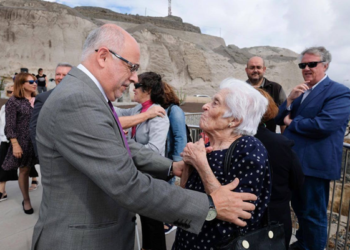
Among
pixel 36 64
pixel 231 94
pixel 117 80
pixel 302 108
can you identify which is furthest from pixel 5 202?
pixel 36 64

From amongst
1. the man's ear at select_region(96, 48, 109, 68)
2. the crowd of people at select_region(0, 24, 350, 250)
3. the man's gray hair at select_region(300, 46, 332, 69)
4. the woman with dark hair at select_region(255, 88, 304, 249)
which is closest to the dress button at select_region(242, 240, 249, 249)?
the crowd of people at select_region(0, 24, 350, 250)

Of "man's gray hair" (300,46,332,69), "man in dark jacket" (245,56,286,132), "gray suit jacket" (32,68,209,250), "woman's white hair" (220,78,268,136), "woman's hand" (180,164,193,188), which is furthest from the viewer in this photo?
"man in dark jacket" (245,56,286,132)

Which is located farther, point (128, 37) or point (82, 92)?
point (128, 37)

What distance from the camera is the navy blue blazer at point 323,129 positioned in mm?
2666

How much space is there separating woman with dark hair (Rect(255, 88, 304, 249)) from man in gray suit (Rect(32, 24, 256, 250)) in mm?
754

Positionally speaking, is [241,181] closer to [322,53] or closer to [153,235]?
[153,235]

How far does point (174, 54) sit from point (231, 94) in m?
33.5

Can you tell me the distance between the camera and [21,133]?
387 cm

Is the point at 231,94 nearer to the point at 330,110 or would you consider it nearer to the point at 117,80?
the point at 117,80

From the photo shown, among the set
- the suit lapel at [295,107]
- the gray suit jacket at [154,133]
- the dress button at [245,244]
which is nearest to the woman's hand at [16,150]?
the gray suit jacket at [154,133]

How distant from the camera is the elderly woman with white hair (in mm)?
1439

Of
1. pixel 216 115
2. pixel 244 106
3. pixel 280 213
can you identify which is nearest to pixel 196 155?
pixel 216 115

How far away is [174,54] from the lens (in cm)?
3397

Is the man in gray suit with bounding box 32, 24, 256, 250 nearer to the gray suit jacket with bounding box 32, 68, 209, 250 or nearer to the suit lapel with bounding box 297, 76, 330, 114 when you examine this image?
the gray suit jacket with bounding box 32, 68, 209, 250
